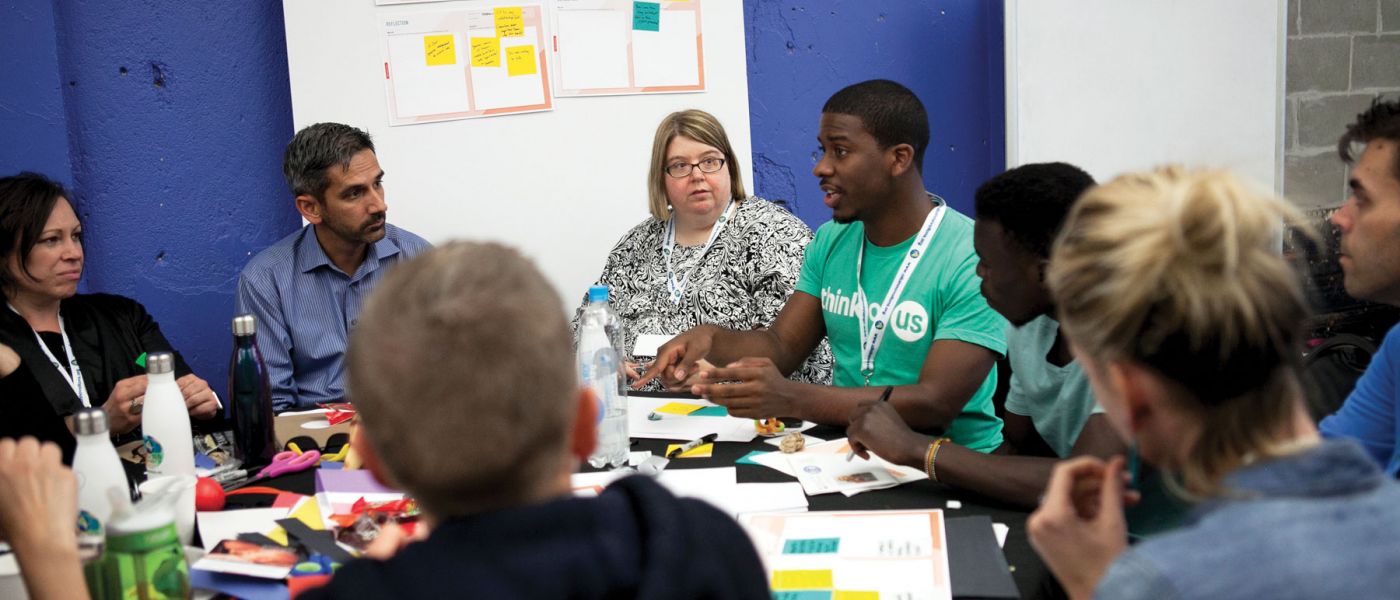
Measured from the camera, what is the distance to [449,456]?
838 millimetres

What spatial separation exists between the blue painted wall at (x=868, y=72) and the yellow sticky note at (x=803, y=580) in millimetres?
2657

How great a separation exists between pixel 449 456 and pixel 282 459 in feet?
4.51

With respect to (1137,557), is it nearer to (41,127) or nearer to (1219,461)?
(1219,461)

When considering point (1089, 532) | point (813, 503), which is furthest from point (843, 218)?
point (1089, 532)

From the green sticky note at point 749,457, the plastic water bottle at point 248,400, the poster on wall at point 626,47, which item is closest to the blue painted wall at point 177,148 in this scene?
the poster on wall at point 626,47

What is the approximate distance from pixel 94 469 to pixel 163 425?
0.35 meters

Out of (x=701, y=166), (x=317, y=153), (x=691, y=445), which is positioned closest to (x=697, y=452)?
(x=691, y=445)

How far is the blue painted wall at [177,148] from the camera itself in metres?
3.34

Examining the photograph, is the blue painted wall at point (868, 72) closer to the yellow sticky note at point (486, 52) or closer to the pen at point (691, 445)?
the yellow sticky note at point (486, 52)

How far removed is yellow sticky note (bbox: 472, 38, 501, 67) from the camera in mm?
3568

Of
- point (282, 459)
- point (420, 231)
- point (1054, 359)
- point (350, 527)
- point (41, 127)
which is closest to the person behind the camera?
point (350, 527)

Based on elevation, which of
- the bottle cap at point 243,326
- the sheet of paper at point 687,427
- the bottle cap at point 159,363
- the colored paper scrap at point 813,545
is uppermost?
the bottle cap at point 243,326

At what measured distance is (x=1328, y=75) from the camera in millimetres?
4211

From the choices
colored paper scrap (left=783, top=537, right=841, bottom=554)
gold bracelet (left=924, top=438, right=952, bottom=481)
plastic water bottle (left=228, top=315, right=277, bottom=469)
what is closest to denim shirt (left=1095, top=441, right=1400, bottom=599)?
colored paper scrap (left=783, top=537, right=841, bottom=554)
